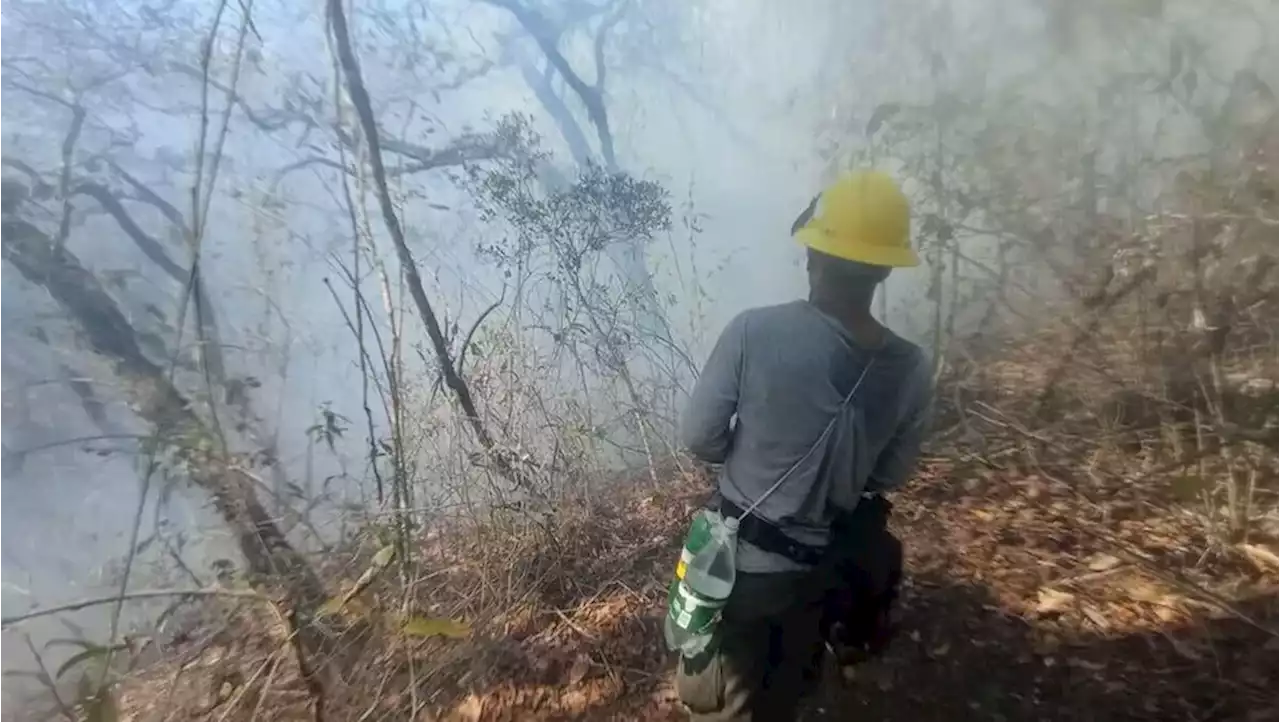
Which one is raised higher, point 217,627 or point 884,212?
point 884,212

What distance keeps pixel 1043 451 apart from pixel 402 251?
4.08 ft

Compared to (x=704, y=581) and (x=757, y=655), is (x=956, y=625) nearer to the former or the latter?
(x=757, y=655)

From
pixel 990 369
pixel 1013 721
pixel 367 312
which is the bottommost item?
pixel 1013 721

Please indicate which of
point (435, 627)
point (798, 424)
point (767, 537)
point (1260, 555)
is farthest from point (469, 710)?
point (1260, 555)

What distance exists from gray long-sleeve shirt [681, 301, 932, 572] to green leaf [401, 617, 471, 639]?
572mm

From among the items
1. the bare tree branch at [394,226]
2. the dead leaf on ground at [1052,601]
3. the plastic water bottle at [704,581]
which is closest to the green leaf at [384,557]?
the bare tree branch at [394,226]

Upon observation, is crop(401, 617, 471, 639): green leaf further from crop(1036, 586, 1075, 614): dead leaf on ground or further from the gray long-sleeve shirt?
crop(1036, 586, 1075, 614): dead leaf on ground

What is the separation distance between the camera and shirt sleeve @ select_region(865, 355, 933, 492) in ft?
4.51

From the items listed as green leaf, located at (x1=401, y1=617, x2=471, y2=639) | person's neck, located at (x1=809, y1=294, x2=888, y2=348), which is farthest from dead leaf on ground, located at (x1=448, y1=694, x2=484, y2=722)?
person's neck, located at (x1=809, y1=294, x2=888, y2=348)

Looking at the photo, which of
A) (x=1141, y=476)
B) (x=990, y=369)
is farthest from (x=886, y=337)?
(x=1141, y=476)

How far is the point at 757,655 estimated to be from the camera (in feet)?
4.42

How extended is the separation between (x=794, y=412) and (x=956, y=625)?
2.02 feet

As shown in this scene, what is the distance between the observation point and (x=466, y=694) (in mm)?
1577

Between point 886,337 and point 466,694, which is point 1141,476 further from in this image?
point 466,694
